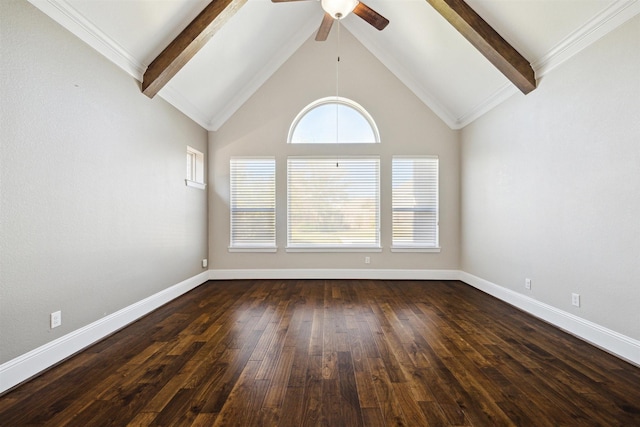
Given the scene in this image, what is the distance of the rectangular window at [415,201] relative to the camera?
514cm

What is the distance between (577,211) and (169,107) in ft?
15.2

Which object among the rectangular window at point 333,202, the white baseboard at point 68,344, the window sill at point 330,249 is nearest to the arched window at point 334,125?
the rectangular window at point 333,202

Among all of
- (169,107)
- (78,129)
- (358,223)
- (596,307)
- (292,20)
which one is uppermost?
(292,20)

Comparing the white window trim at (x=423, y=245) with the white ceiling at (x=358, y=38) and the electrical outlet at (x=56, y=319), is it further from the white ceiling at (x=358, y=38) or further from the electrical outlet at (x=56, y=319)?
the electrical outlet at (x=56, y=319)

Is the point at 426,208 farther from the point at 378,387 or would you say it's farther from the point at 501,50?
the point at 378,387

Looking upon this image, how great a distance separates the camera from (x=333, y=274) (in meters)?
5.11

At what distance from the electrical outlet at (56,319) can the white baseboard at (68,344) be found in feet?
0.38

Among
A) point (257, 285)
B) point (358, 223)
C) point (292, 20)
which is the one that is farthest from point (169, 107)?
point (358, 223)

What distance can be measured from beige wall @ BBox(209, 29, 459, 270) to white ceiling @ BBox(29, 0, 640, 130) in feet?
0.64

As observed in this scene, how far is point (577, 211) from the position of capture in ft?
9.00

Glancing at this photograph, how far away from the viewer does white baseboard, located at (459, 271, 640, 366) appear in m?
2.23

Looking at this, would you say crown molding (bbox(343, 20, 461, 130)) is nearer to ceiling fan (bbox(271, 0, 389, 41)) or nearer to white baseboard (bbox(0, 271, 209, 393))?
ceiling fan (bbox(271, 0, 389, 41))

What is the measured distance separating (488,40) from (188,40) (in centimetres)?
318

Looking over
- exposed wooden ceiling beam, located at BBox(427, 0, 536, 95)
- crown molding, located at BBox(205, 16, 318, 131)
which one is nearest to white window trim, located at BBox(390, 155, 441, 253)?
exposed wooden ceiling beam, located at BBox(427, 0, 536, 95)
